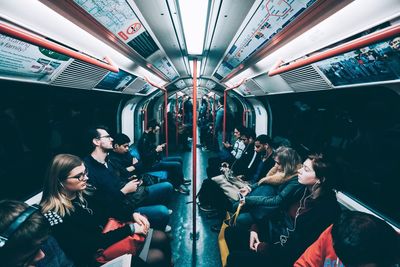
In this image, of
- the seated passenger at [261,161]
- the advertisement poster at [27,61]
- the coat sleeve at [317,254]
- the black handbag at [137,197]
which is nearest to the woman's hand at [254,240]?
the coat sleeve at [317,254]

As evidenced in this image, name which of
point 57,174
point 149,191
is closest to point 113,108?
point 149,191

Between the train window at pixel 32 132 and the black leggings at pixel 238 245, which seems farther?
the train window at pixel 32 132

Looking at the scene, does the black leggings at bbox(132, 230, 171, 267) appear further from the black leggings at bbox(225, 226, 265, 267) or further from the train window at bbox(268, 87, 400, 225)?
the train window at bbox(268, 87, 400, 225)

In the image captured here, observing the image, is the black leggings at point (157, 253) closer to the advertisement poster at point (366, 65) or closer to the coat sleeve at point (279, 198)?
the coat sleeve at point (279, 198)

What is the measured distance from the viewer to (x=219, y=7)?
2297mm

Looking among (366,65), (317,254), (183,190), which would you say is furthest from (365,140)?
(183,190)

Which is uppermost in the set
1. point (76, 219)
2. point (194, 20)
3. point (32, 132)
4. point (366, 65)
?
point (194, 20)

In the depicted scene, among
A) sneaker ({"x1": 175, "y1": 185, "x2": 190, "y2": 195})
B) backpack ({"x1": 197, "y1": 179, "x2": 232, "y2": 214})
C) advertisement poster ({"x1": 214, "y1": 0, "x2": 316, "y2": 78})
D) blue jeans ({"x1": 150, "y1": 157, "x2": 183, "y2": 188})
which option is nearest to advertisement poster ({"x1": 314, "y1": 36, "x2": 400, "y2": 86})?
advertisement poster ({"x1": 214, "y1": 0, "x2": 316, "y2": 78})

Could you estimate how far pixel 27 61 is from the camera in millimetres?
2096

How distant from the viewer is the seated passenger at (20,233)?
4.20ft

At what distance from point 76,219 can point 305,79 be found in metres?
3.55

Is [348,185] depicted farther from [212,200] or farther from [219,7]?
[219,7]

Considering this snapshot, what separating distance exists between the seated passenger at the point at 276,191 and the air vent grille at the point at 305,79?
1.05 meters

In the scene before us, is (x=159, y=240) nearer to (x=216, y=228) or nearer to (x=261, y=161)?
(x=216, y=228)
